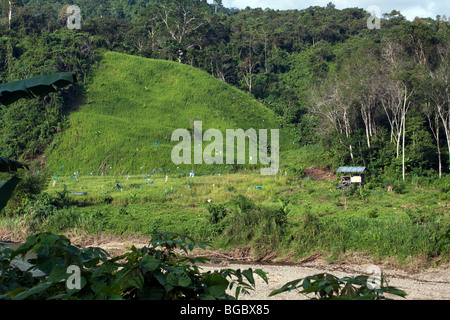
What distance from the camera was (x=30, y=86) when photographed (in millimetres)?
3168

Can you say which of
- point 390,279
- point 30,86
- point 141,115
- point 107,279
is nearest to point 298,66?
point 141,115

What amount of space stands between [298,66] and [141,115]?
83.1ft

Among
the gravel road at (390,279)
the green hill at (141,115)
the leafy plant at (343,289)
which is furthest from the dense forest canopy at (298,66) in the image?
the leafy plant at (343,289)

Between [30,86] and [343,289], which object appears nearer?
[343,289]

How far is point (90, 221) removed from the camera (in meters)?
16.2

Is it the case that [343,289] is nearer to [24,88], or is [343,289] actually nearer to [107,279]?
[107,279]

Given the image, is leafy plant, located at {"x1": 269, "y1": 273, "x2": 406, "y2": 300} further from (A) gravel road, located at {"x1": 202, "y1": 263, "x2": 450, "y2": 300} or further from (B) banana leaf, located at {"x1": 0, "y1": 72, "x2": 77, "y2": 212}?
(A) gravel road, located at {"x1": 202, "y1": 263, "x2": 450, "y2": 300}

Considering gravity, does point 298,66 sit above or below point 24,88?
above

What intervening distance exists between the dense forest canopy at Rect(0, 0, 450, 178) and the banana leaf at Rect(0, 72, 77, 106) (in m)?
22.6

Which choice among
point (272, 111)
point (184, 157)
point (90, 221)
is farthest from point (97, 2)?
point (90, 221)

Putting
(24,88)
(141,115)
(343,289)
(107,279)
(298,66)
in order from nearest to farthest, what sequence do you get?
(343,289) → (107,279) → (24,88) → (141,115) → (298,66)

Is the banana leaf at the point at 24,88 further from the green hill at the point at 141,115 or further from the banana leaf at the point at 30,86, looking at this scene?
the green hill at the point at 141,115
